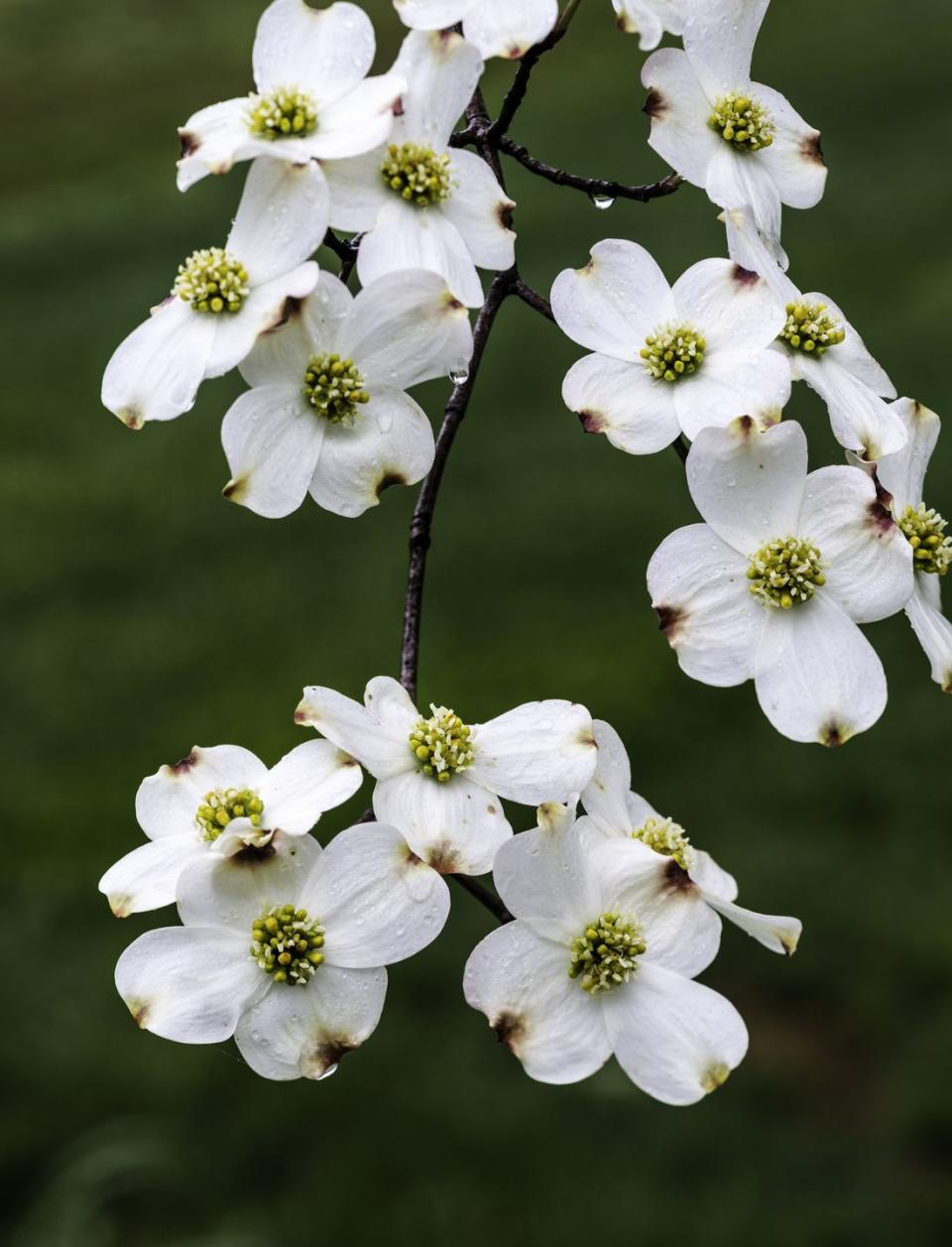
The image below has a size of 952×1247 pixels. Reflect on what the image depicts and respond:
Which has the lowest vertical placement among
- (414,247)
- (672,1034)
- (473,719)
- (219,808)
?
(672,1034)

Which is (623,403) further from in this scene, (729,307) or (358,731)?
Answer: (358,731)

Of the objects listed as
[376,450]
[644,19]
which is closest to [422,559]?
[376,450]

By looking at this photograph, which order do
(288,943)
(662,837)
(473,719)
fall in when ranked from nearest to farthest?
(288,943)
(662,837)
(473,719)

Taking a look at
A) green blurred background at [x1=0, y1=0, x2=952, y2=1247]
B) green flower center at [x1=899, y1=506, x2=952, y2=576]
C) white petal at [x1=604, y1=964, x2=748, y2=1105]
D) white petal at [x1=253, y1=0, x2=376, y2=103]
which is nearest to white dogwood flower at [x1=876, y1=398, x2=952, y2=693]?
green flower center at [x1=899, y1=506, x2=952, y2=576]

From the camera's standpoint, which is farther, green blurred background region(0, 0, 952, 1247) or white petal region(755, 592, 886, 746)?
green blurred background region(0, 0, 952, 1247)

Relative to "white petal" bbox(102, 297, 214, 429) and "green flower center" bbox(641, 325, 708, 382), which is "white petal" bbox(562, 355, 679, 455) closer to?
"green flower center" bbox(641, 325, 708, 382)

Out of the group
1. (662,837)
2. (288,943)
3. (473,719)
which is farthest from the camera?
(473,719)

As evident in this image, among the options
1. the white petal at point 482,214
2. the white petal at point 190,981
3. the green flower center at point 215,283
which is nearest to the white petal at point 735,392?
the white petal at point 482,214
